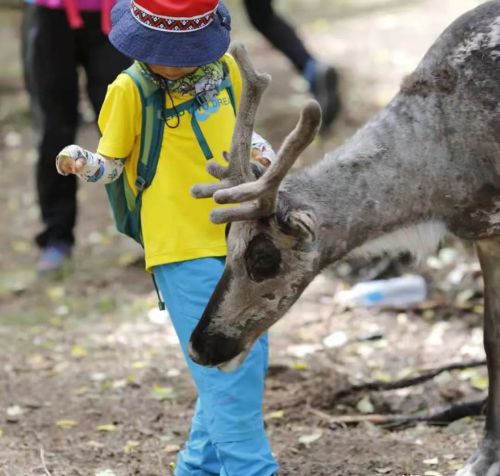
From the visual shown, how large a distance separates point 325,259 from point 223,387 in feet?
1.80

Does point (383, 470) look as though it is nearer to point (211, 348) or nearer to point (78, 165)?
point (211, 348)

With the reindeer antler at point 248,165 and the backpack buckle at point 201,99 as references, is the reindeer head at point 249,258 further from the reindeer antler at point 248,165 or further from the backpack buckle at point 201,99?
the backpack buckle at point 201,99

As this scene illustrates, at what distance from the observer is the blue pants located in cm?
373

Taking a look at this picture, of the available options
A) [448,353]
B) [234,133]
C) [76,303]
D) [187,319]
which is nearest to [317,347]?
[448,353]

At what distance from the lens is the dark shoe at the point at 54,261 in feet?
22.9

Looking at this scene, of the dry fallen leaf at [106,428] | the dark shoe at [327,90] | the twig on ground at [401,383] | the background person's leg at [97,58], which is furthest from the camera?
the dark shoe at [327,90]

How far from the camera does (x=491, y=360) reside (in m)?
4.21

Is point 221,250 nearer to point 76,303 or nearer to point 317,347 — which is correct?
point 317,347

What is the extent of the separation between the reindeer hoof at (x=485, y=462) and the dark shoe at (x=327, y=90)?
4.06 m

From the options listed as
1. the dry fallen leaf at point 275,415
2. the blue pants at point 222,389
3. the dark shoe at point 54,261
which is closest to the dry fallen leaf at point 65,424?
the dry fallen leaf at point 275,415

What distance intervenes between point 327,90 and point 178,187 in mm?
4380

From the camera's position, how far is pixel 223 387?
3.73m

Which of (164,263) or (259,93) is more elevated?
(259,93)

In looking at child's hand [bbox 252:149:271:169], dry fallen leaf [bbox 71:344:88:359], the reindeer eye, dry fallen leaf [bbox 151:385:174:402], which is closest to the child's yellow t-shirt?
child's hand [bbox 252:149:271:169]
